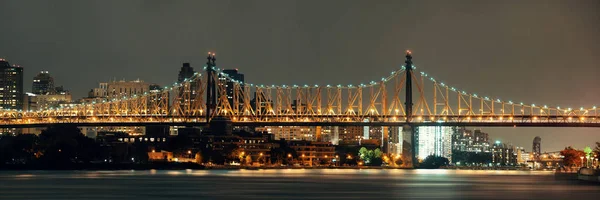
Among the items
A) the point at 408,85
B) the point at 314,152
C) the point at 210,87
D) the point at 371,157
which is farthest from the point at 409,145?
the point at 314,152

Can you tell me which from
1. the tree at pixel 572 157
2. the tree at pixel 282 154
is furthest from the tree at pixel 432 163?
the tree at pixel 572 157

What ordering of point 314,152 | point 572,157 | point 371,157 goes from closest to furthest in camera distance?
point 572,157, point 314,152, point 371,157

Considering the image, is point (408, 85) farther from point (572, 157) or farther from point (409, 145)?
point (572, 157)

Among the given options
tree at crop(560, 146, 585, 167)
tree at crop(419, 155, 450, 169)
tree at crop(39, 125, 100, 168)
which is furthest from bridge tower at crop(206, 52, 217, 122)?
tree at crop(560, 146, 585, 167)

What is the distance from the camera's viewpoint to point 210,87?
434 ft

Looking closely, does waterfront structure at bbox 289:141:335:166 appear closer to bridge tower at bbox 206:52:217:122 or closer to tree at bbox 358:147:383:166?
tree at bbox 358:147:383:166

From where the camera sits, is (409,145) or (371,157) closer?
(409,145)

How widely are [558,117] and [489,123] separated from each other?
9730mm

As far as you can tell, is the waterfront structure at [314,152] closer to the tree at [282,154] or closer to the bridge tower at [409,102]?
the tree at [282,154]

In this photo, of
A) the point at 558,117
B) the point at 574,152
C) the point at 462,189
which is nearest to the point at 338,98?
the point at 558,117

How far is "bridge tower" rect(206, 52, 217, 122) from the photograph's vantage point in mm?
130000

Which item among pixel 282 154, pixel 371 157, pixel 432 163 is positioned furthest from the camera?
pixel 371 157

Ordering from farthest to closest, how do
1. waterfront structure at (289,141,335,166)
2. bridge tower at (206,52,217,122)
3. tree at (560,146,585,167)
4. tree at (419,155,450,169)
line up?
waterfront structure at (289,141,335,166) < tree at (419,155,450,169) < tree at (560,146,585,167) < bridge tower at (206,52,217,122)

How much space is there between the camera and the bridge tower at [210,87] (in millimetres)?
130000
